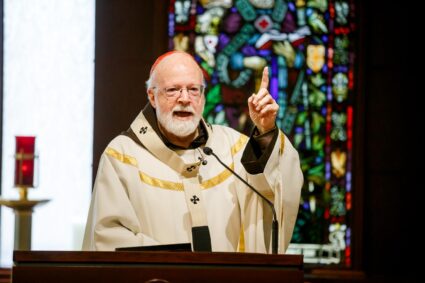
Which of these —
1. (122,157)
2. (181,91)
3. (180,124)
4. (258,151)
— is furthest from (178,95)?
(258,151)

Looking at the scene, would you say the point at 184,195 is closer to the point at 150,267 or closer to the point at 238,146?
the point at 238,146

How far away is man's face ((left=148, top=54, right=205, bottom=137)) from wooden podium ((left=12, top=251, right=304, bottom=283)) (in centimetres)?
125

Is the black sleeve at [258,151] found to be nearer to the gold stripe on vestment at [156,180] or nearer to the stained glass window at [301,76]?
the gold stripe on vestment at [156,180]

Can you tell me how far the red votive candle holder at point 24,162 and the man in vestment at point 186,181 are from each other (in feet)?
4.29

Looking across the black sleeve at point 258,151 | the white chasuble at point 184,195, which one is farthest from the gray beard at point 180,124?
the black sleeve at point 258,151

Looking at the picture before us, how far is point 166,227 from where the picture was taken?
425cm

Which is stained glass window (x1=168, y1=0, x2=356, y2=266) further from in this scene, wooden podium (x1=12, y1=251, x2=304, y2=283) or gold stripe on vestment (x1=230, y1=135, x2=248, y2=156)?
wooden podium (x1=12, y1=251, x2=304, y2=283)

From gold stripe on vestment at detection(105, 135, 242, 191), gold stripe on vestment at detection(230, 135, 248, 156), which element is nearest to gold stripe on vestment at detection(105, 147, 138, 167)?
gold stripe on vestment at detection(105, 135, 242, 191)

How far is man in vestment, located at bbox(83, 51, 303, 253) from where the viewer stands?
4098mm

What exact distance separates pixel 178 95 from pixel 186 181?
426mm

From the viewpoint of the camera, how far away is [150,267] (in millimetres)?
3127

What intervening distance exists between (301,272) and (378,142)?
3559 mm

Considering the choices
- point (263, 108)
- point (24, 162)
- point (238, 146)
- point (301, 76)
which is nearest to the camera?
point (263, 108)

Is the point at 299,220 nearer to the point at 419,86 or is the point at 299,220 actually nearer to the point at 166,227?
the point at 419,86
